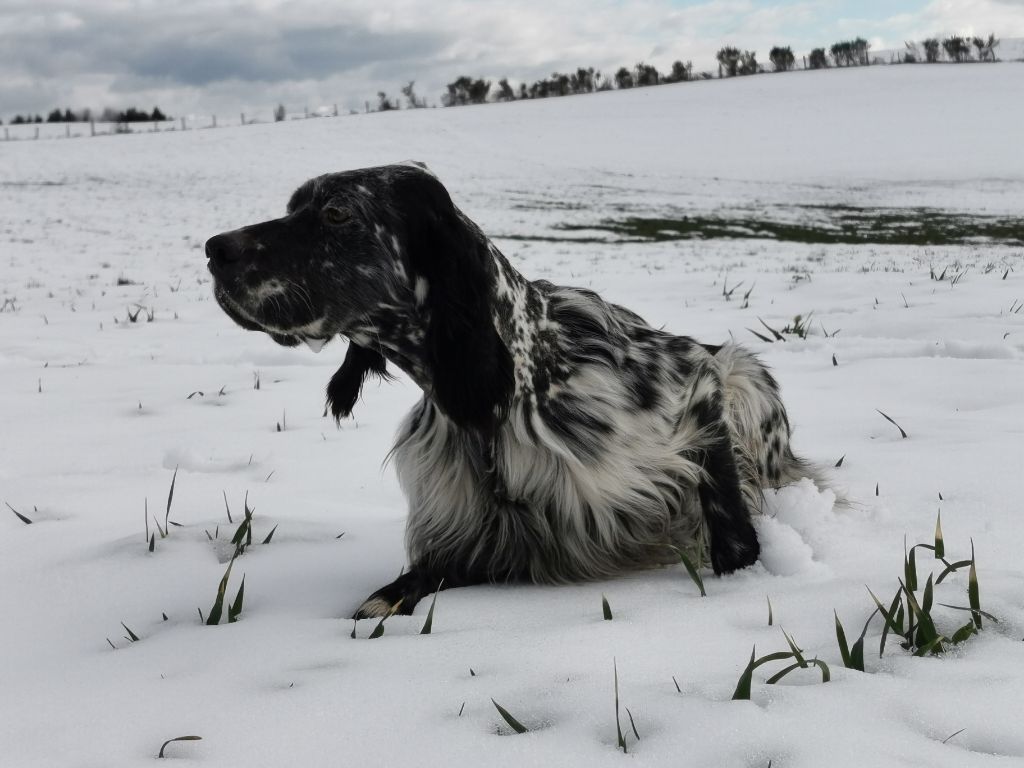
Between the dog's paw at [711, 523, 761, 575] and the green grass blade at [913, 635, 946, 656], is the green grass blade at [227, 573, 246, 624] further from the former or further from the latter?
the green grass blade at [913, 635, 946, 656]

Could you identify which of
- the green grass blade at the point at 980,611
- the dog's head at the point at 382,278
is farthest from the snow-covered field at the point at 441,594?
the dog's head at the point at 382,278

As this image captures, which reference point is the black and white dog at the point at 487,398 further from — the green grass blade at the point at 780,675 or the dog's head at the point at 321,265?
the green grass blade at the point at 780,675

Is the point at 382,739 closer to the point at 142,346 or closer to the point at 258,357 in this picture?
the point at 258,357

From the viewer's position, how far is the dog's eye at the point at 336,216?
9.78ft

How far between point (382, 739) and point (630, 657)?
0.65 metres

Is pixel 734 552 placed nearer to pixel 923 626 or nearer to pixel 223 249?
pixel 923 626

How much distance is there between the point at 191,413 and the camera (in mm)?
5289

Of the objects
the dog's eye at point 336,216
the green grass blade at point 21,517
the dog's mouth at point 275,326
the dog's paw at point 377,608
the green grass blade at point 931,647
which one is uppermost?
the dog's eye at point 336,216

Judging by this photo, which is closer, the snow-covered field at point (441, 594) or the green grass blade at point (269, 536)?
the snow-covered field at point (441, 594)

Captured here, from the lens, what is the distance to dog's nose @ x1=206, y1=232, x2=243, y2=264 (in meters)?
2.83

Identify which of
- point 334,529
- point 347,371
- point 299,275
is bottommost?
point 334,529

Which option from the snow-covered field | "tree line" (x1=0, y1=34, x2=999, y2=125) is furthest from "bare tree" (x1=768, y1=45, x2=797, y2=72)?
the snow-covered field

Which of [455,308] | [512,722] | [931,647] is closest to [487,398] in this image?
[455,308]

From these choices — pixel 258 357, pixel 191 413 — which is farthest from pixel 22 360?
pixel 191 413
